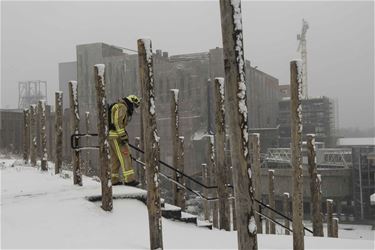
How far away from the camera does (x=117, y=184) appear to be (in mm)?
8156

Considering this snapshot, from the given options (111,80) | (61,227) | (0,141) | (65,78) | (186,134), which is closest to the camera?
(61,227)

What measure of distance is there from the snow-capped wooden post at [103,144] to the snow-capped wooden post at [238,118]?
3290 millimetres

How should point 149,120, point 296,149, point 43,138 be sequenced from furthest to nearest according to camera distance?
1. point 43,138
2. point 296,149
3. point 149,120

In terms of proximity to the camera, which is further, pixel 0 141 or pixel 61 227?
pixel 0 141

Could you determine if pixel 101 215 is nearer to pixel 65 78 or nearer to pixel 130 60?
pixel 130 60

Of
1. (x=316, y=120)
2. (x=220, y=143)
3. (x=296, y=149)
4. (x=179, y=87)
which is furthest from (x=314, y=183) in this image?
(x=316, y=120)

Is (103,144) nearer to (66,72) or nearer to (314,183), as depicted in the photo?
(314,183)

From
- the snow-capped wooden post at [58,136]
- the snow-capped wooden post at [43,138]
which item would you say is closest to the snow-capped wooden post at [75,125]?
the snow-capped wooden post at [58,136]

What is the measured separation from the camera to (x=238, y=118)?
12.0ft

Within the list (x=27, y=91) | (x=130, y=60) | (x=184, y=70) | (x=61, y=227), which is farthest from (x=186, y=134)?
(x=27, y=91)

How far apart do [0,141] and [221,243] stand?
28.2 meters

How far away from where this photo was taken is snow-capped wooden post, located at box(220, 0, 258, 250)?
3.64 metres

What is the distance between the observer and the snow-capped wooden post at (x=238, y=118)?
364cm

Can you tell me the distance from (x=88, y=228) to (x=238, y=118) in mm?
3071
